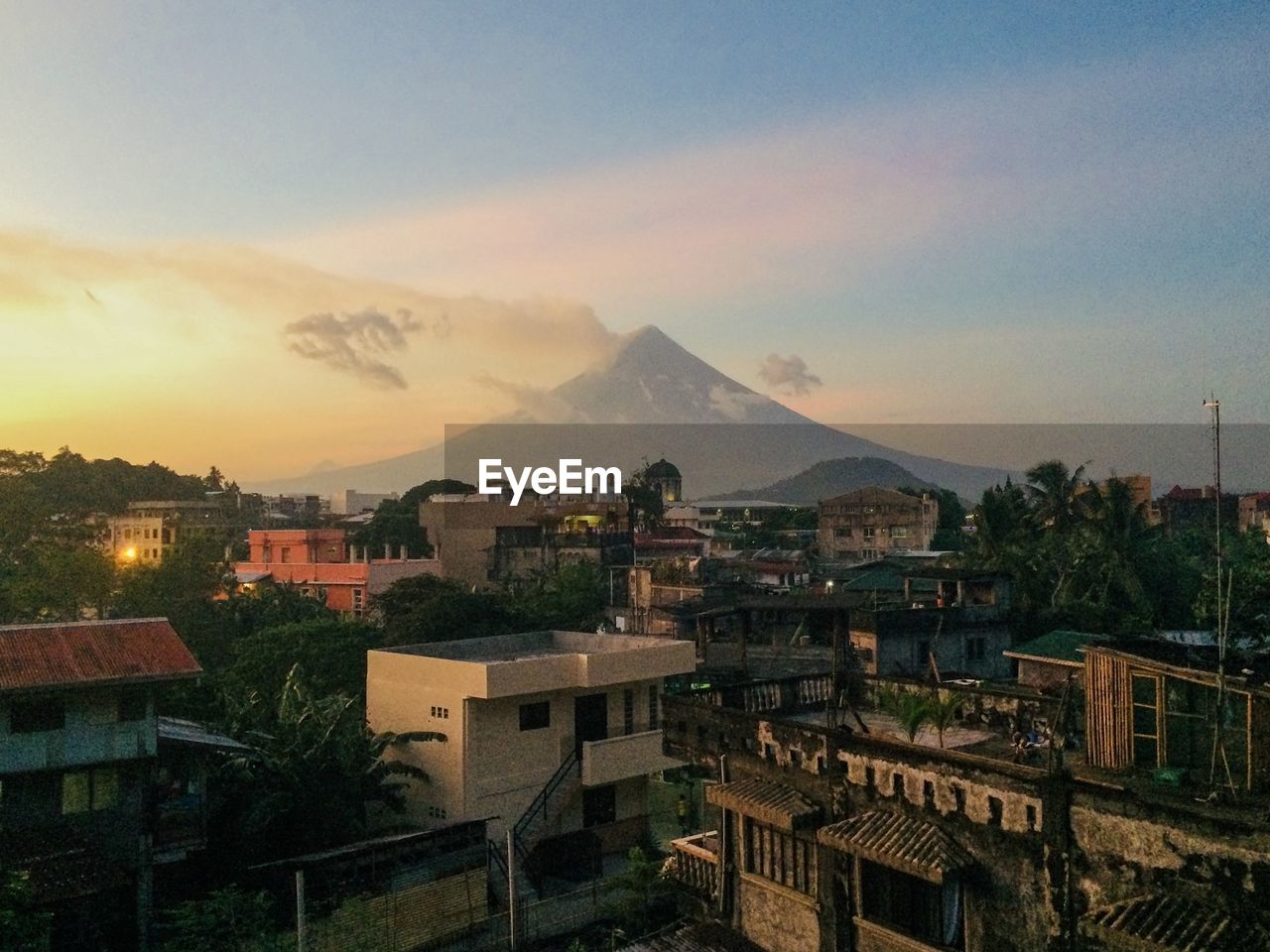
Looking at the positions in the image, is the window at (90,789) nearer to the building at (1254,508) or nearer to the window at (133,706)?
the window at (133,706)

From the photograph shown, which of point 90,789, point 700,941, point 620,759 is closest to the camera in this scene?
point 700,941

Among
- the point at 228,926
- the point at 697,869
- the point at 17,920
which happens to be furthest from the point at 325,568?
the point at 697,869

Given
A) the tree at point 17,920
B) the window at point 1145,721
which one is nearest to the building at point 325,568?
the tree at point 17,920

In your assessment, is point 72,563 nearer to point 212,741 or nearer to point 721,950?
point 212,741

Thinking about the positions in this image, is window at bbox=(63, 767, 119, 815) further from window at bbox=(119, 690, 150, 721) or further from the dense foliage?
the dense foliage

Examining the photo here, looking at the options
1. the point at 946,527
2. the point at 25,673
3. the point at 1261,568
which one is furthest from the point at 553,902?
the point at 946,527

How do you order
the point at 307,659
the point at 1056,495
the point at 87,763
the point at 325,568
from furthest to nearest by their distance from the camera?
the point at 325,568 < the point at 1056,495 < the point at 307,659 < the point at 87,763

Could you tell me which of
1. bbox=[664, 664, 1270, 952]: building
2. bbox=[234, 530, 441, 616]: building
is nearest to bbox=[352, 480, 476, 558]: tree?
bbox=[234, 530, 441, 616]: building

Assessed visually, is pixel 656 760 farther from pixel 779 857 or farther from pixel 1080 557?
pixel 1080 557

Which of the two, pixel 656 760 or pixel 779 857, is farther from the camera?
pixel 656 760
